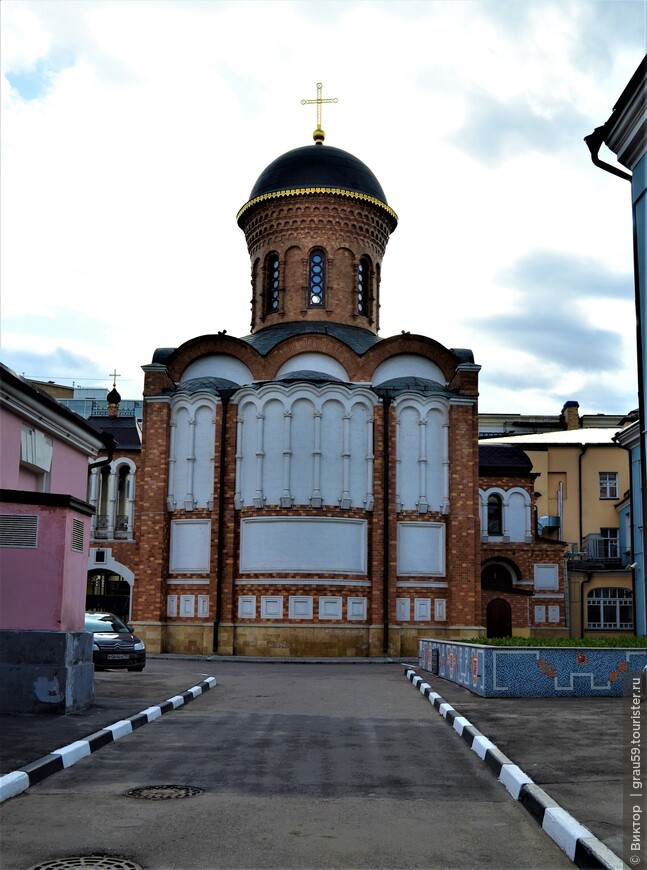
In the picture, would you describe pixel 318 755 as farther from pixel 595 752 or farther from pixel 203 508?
pixel 203 508

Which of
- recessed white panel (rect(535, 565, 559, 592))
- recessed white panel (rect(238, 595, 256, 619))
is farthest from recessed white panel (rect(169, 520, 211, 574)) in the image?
recessed white panel (rect(535, 565, 559, 592))

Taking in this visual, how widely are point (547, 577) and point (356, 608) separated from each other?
11.3 m

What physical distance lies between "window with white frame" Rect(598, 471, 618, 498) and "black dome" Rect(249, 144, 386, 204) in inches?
673

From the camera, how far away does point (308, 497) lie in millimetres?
28266

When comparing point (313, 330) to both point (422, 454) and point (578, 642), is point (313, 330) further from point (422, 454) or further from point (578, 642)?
point (578, 642)

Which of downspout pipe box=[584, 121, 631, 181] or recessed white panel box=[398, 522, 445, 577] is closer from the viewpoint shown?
downspout pipe box=[584, 121, 631, 181]

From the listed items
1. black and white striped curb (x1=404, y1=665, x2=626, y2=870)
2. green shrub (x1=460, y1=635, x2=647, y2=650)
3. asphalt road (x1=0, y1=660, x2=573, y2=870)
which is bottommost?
asphalt road (x1=0, y1=660, x2=573, y2=870)

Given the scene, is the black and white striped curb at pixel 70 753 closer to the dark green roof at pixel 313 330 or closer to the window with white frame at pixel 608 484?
the dark green roof at pixel 313 330

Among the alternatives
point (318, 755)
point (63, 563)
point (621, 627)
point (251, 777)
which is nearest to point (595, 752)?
point (318, 755)

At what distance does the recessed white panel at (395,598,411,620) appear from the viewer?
2842 centimetres

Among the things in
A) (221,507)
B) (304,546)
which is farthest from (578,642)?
(221,507)

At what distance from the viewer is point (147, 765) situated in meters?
8.62

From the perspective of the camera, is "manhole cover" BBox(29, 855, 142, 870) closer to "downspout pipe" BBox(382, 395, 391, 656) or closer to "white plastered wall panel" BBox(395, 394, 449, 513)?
"downspout pipe" BBox(382, 395, 391, 656)

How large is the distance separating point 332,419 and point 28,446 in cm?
1549
